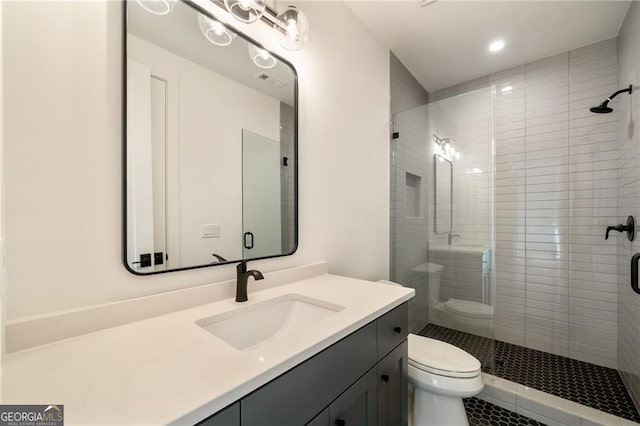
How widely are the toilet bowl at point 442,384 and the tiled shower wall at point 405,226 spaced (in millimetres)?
843

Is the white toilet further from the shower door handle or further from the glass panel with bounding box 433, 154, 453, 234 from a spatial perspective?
the glass panel with bounding box 433, 154, 453, 234

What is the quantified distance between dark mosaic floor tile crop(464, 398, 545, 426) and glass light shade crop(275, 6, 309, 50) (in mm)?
2283

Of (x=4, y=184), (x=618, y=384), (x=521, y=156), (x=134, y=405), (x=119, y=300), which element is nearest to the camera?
(x=134, y=405)

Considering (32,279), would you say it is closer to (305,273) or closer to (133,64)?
(133,64)

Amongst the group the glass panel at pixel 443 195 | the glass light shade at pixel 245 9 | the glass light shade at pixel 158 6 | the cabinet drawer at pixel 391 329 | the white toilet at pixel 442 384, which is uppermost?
the glass light shade at pixel 245 9

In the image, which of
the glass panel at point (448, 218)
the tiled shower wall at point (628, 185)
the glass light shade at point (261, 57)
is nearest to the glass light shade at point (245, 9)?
the glass light shade at point (261, 57)

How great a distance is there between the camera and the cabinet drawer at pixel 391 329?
3.21 ft

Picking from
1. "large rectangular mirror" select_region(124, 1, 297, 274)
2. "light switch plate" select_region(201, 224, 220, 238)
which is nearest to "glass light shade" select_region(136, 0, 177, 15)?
"large rectangular mirror" select_region(124, 1, 297, 274)

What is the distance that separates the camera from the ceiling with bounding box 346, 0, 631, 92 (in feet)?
5.44

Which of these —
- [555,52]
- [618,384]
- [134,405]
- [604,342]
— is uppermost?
[555,52]

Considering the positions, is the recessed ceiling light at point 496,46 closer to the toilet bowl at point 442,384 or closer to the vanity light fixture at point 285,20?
the vanity light fixture at point 285,20

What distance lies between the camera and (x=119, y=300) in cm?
78

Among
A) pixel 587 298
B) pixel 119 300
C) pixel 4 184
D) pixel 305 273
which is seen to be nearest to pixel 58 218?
pixel 4 184

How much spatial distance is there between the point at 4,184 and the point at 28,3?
465 mm
